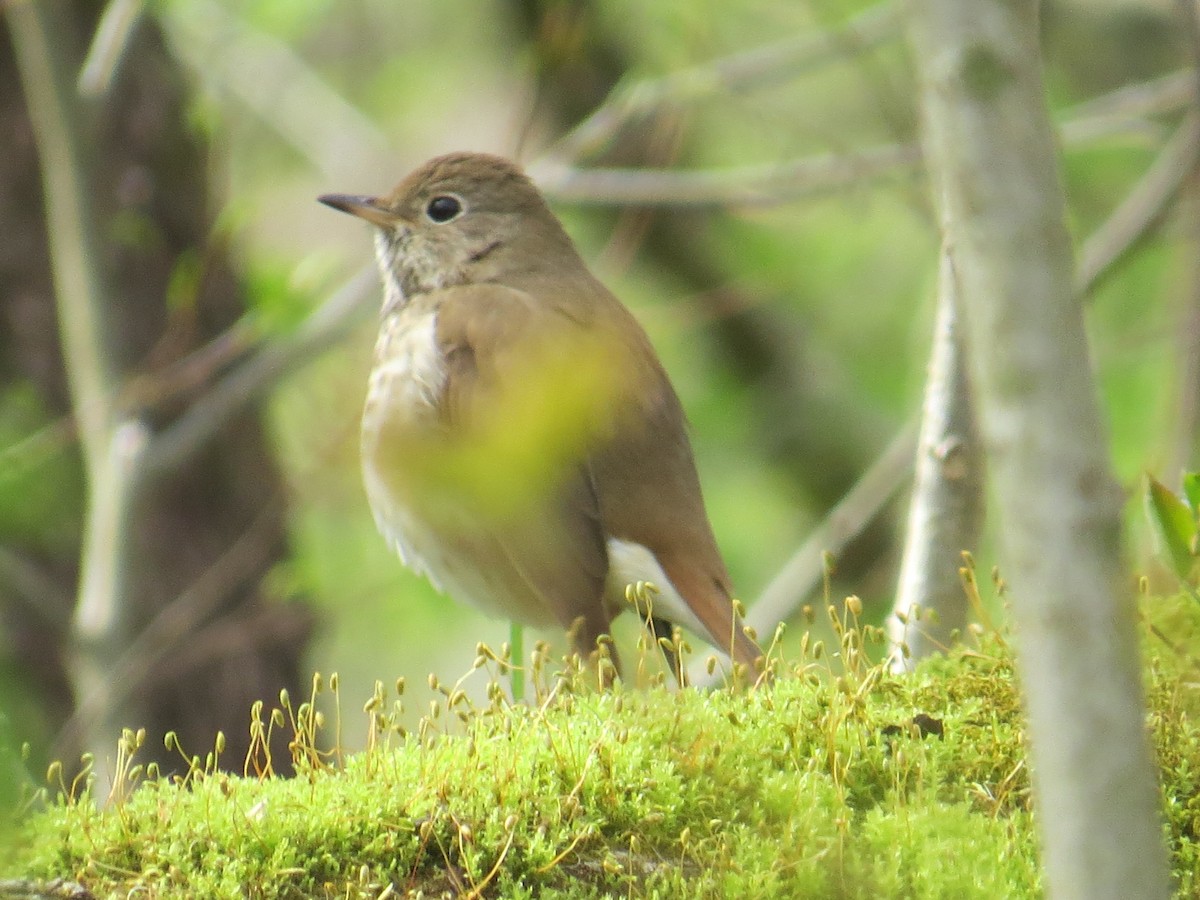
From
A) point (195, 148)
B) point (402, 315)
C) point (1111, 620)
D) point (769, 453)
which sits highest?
point (195, 148)

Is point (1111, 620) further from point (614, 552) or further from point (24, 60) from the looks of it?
point (24, 60)

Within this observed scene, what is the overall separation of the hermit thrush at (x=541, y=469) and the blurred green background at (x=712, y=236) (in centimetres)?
144

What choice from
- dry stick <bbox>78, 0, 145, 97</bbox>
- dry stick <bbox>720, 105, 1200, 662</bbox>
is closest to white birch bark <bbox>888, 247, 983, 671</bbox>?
dry stick <bbox>720, 105, 1200, 662</bbox>

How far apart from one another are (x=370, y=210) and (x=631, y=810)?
3084 mm

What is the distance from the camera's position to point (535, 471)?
4043mm

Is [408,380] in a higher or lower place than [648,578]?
higher

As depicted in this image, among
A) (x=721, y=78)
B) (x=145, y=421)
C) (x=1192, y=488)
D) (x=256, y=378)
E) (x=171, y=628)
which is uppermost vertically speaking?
Result: (x=721, y=78)

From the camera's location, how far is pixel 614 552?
4125 millimetres

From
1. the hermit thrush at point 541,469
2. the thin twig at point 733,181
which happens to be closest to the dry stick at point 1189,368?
the thin twig at point 733,181

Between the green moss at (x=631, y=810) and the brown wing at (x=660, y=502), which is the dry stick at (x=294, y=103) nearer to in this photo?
the brown wing at (x=660, y=502)

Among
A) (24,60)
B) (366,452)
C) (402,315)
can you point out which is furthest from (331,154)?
(366,452)

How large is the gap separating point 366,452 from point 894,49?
16.6 feet

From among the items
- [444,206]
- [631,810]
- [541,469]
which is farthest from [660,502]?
[631,810]

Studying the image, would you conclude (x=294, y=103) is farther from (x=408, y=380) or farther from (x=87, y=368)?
(x=408, y=380)
